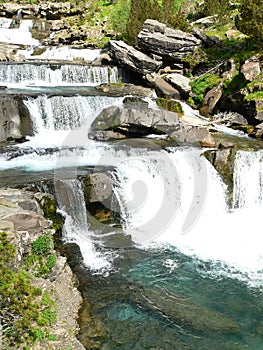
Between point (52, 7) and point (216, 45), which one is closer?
point (216, 45)

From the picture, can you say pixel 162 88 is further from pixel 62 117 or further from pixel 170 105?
pixel 62 117

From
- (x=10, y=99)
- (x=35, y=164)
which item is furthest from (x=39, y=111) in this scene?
(x=35, y=164)

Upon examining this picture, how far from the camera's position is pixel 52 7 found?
41.8 meters

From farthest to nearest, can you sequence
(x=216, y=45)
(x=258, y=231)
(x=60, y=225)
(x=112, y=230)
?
(x=216, y=45), (x=258, y=231), (x=112, y=230), (x=60, y=225)

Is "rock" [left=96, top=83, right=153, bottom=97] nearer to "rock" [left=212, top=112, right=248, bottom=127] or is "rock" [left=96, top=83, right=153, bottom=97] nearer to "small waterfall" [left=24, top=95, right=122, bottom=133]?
"small waterfall" [left=24, top=95, right=122, bottom=133]

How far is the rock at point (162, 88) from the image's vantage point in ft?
75.9

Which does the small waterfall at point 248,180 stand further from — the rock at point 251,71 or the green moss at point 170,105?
the rock at point 251,71

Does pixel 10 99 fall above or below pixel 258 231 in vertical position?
above

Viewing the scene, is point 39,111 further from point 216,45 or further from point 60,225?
point 216,45

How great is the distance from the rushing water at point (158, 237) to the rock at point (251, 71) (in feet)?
23.1

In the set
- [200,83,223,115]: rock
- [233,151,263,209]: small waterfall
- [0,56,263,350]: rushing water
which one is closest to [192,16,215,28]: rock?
[200,83,223,115]: rock

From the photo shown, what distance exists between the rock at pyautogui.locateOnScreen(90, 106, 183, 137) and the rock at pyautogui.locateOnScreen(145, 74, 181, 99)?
5389 mm

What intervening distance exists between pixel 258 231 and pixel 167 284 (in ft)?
18.1

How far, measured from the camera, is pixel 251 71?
20.8 m
